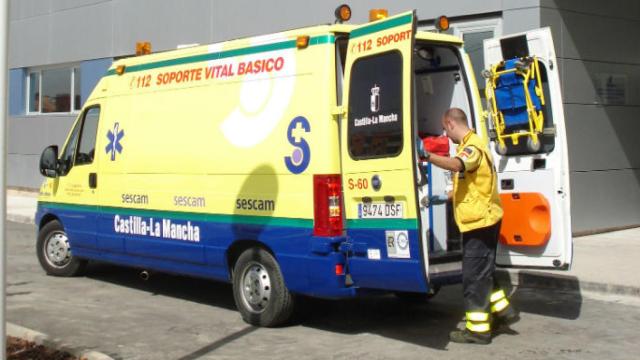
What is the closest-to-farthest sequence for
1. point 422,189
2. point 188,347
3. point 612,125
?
point 188,347
point 422,189
point 612,125

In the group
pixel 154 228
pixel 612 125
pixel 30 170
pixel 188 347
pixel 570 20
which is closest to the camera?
pixel 188 347

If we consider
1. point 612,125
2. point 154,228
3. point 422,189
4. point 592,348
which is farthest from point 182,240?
point 612,125

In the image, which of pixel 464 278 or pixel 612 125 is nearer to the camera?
pixel 464 278

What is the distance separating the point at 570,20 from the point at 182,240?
25.8 ft

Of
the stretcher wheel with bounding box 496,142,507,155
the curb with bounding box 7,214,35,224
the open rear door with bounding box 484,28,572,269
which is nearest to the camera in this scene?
the open rear door with bounding box 484,28,572,269

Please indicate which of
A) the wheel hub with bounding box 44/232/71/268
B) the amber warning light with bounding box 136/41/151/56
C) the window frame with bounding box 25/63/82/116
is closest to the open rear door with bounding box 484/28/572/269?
the amber warning light with bounding box 136/41/151/56

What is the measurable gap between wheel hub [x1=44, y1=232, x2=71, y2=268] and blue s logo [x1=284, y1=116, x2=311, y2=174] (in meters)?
4.07

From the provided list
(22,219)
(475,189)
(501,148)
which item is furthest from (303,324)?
(22,219)

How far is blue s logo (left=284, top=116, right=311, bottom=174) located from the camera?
21.9 ft

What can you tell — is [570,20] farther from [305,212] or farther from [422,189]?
[305,212]

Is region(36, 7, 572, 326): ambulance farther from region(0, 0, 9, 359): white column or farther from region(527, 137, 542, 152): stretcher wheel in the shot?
region(0, 0, 9, 359): white column

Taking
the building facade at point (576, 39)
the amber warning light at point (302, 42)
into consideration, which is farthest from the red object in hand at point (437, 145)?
the building facade at point (576, 39)

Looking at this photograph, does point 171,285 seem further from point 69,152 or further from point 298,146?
point 298,146

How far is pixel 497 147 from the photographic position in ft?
25.6
